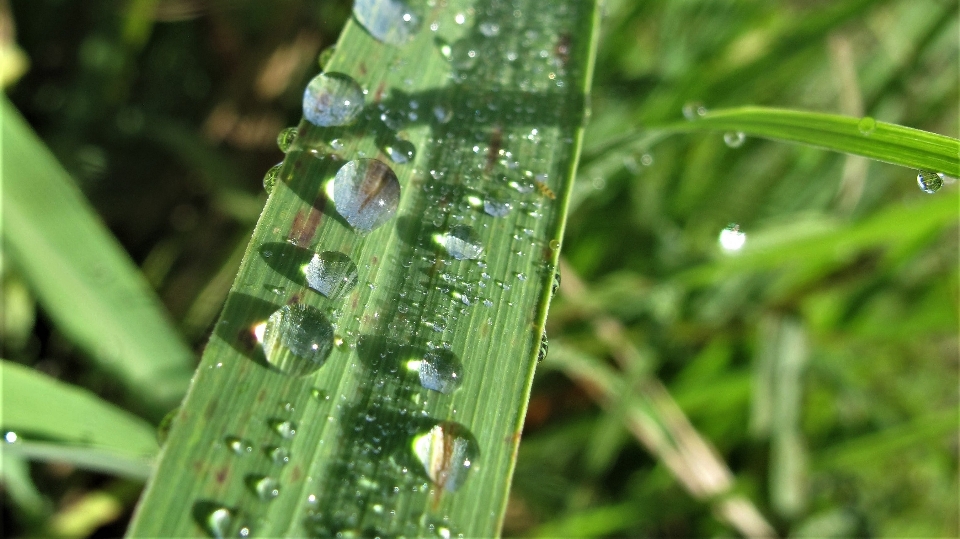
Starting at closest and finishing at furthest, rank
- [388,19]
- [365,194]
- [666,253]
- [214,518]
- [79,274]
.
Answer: [214,518] < [365,194] < [388,19] < [79,274] < [666,253]

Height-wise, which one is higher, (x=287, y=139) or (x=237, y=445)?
(x=287, y=139)

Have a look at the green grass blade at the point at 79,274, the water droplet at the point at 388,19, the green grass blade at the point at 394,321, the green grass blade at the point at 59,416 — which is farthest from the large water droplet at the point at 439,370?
the green grass blade at the point at 79,274

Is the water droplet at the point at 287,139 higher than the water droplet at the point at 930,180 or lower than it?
lower

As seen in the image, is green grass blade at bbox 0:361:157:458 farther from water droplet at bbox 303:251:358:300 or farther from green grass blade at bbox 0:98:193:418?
water droplet at bbox 303:251:358:300

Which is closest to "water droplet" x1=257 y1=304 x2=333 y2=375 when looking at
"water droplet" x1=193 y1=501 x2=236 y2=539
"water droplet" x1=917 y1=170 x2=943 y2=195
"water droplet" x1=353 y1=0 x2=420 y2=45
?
"water droplet" x1=193 y1=501 x2=236 y2=539

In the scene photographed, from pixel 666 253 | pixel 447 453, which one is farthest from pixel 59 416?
pixel 666 253

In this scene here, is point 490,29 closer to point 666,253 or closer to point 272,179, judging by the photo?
point 272,179

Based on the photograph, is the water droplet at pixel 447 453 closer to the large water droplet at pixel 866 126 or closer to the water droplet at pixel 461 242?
the water droplet at pixel 461 242

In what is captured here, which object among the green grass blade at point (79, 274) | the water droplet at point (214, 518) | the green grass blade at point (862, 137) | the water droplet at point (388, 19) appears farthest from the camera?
the green grass blade at point (79, 274)
